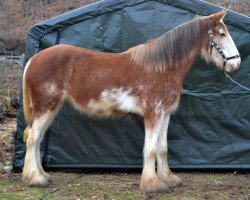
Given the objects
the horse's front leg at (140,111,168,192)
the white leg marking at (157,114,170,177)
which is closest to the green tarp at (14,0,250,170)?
the white leg marking at (157,114,170,177)

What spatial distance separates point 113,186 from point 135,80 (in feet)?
4.47

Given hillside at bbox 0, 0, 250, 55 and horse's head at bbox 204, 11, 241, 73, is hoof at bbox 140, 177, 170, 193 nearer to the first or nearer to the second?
horse's head at bbox 204, 11, 241, 73

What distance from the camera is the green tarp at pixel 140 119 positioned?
5902 mm

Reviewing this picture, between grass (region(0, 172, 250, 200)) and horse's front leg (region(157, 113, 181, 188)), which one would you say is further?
horse's front leg (region(157, 113, 181, 188))

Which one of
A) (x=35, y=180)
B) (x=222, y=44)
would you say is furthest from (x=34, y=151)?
(x=222, y=44)

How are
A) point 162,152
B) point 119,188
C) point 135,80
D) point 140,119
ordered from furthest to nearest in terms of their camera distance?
point 140,119 → point 162,152 → point 119,188 → point 135,80

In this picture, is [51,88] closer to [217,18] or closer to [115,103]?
[115,103]

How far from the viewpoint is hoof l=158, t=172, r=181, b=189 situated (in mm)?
5242

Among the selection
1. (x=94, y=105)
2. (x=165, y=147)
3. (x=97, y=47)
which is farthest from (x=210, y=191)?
(x=97, y=47)

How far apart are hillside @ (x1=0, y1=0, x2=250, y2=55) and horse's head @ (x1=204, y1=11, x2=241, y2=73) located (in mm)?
12521

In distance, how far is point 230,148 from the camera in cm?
598

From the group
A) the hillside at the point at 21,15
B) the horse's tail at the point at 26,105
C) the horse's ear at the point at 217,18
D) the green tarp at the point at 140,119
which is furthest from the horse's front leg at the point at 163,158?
the hillside at the point at 21,15

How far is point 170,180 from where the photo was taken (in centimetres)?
529

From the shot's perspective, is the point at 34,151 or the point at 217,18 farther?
the point at 34,151
